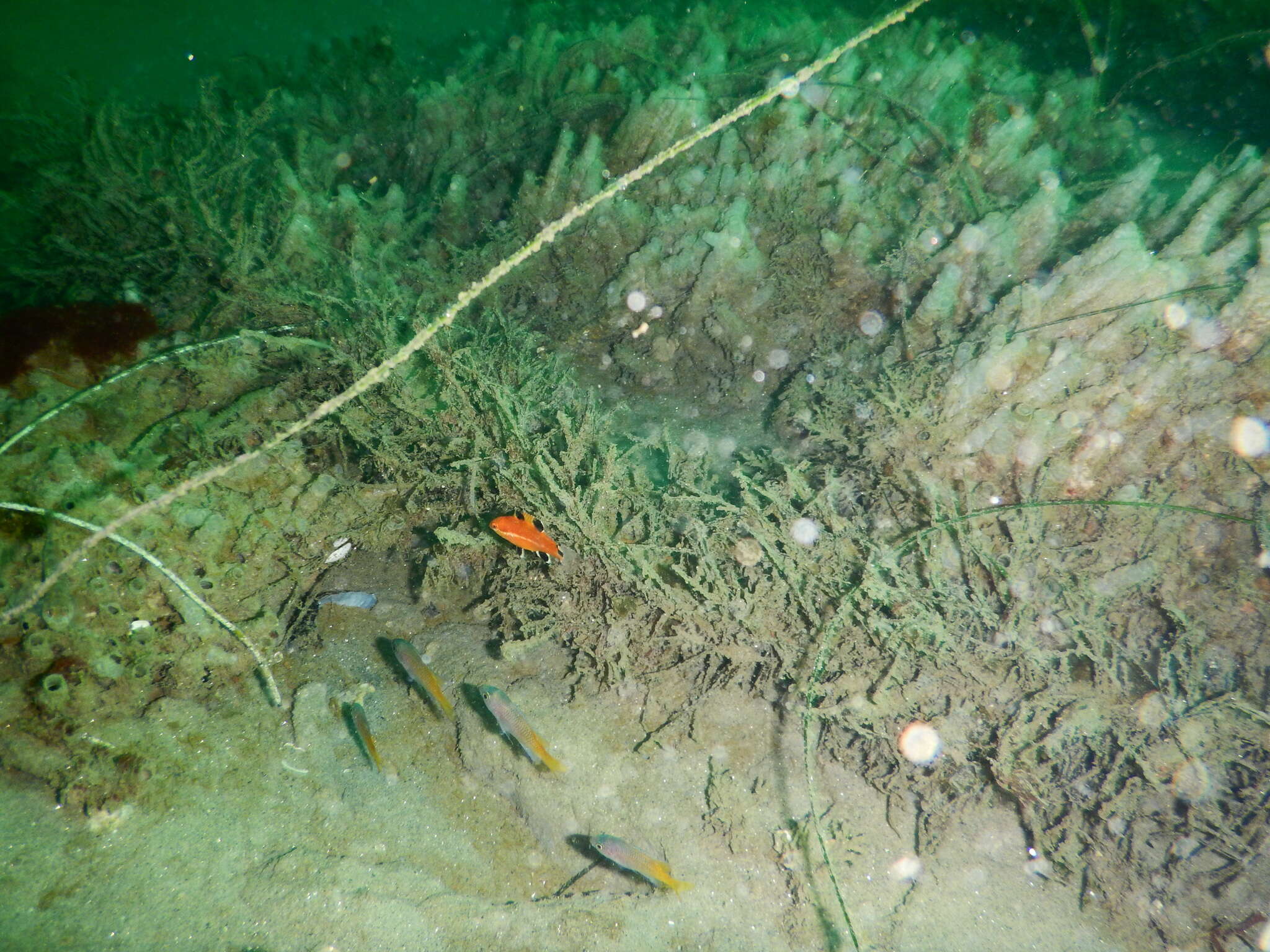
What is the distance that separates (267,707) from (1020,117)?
7549mm

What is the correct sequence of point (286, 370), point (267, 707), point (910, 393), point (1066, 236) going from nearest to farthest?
point (267, 707)
point (910, 393)
point (286, 370)
point (1066, 236)

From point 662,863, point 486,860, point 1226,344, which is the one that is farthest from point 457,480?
point 1226,344

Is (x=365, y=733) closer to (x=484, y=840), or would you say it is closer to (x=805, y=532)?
(x=484, y=840)

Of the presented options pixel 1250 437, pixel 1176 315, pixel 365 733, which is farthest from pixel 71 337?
pixel 1250 437

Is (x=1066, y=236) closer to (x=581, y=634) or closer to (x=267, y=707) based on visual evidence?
(x=581, y=634)

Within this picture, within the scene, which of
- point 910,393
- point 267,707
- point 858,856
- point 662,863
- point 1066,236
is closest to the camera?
point 662,863

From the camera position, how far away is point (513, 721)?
284cm

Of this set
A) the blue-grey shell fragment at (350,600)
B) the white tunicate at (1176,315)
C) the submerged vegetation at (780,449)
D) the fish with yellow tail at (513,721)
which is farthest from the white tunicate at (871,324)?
the blue-grey shell fragment at (350,600)

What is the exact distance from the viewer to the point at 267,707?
131 inches

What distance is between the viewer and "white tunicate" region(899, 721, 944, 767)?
314 centimetres

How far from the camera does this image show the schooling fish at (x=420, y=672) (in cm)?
302

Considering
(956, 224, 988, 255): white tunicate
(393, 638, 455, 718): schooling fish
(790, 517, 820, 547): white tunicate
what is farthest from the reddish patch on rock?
(956, 224, 988, 255): white tunicate

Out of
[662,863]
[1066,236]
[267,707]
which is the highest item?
[1066,236]

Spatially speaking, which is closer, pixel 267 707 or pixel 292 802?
pixel 292 802
